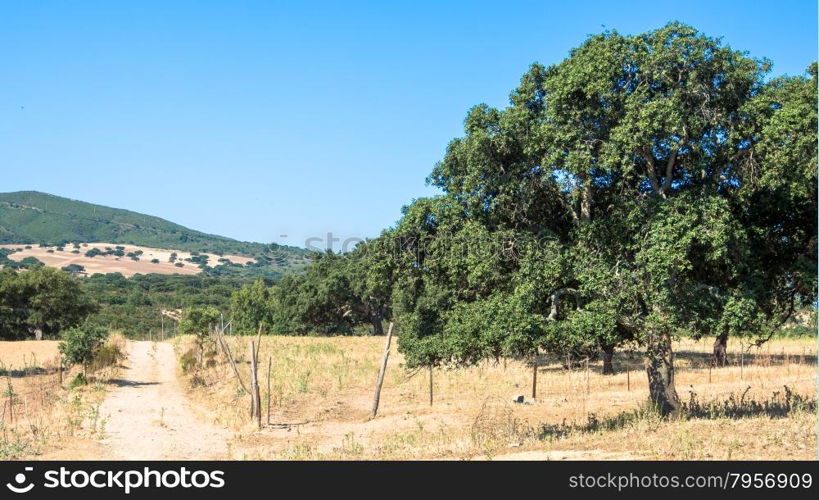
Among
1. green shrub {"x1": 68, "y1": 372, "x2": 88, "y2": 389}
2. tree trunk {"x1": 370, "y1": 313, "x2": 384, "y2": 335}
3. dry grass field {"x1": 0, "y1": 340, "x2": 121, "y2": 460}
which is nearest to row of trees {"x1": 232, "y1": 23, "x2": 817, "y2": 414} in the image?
dry grass field {"x1": 0, "y1": 340, "x2": 121, "y2": 460}

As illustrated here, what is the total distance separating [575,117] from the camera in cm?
1466

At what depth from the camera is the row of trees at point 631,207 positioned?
1405 cm

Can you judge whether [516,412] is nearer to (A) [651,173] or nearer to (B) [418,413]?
(B) [418,413]

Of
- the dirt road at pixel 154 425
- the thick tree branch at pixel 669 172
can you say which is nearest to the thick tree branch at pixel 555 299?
the thick tree branch at pixel 669 172

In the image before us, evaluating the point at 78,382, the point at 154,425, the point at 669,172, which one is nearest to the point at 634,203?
the point at 669,172

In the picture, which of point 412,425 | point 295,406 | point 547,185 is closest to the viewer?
point 547,185

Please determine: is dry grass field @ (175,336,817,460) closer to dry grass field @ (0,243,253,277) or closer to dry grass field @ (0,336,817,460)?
dry grass field @ (0,336,817,460)

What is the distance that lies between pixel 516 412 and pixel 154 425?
10.3 m

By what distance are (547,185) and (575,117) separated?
1.69m

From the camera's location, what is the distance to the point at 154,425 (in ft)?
71.1

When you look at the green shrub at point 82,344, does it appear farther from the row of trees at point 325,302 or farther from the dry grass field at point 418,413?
the row of trees at point 325,302
